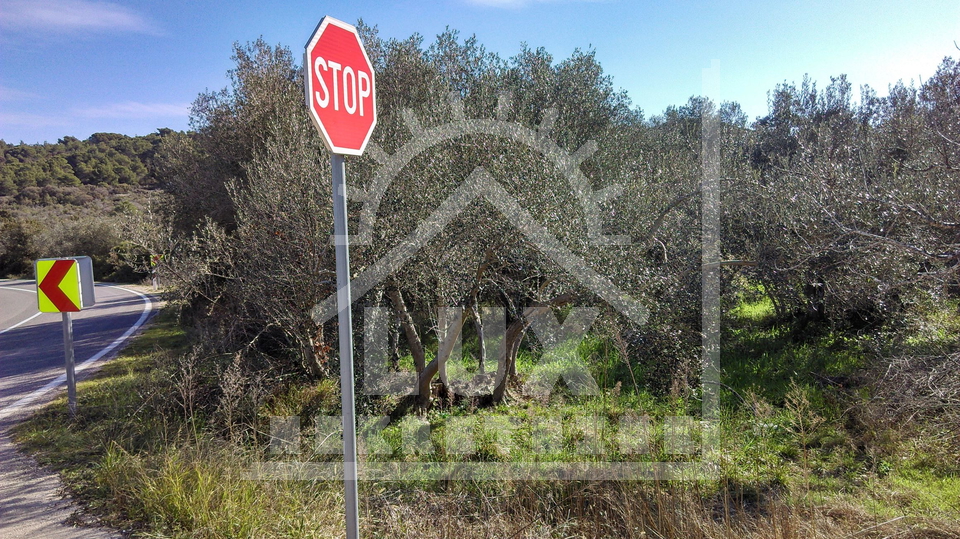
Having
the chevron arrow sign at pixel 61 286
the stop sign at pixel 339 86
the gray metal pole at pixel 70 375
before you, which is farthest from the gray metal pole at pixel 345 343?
the chevron arrow sign at pixel 61 286

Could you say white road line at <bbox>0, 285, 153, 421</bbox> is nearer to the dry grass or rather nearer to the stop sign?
the dry grass

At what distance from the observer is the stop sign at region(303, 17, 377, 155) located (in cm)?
233

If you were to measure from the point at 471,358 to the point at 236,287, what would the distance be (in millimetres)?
4294

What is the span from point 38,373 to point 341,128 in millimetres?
8164

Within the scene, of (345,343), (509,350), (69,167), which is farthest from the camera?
(69,167)

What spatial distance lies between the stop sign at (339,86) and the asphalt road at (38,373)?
3144 millimetres

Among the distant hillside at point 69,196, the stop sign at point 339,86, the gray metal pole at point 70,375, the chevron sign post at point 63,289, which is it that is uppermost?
the distant hillside at point 69,196

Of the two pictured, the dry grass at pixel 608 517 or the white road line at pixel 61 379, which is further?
the white road line at pixel 61 379

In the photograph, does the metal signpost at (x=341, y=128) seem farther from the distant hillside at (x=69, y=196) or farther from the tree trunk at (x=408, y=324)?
the distant hillside at (x=69, y=196)

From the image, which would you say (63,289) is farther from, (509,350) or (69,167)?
(69,167)

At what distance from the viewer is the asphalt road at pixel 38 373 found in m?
3.67

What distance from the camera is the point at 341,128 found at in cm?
255

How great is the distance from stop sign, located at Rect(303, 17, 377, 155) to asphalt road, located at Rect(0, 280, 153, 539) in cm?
314

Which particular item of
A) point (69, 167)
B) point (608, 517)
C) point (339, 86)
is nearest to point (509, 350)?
point (608, 517)
